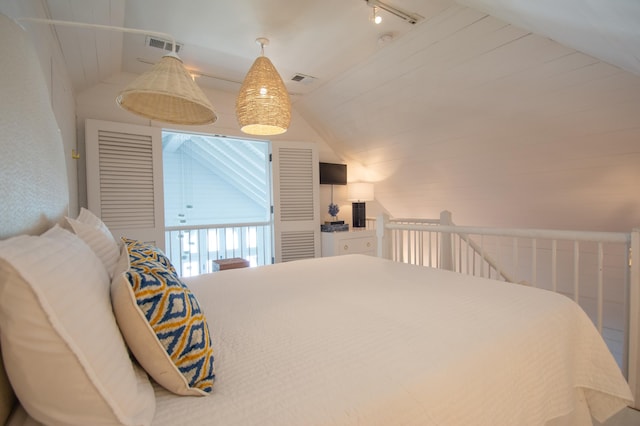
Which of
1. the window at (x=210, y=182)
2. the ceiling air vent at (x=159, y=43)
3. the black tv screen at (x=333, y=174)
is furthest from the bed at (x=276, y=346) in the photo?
the window at (x=210, y=182)

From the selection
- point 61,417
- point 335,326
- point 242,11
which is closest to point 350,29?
point 242,11

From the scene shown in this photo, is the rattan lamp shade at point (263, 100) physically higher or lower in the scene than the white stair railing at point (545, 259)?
higher

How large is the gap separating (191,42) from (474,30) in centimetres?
220

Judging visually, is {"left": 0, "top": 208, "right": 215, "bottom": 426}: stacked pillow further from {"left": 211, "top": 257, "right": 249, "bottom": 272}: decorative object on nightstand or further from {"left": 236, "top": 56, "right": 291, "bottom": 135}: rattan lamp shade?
{"left": 211, "top": 257, "right": 249, "bottom": 272}: decorative object on nightstand

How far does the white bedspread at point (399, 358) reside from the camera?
666 mm

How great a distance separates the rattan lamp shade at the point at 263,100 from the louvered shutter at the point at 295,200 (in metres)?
1.87

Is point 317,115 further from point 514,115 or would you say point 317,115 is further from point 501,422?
point 501,422

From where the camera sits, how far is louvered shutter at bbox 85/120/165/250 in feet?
8.99

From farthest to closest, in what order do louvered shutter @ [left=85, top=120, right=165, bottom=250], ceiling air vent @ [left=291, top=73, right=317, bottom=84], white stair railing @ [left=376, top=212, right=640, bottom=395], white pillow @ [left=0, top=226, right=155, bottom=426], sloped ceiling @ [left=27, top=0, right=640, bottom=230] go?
ceiling air vent @ [left=291, top=73, right=317, bottom=84]
louvered shutter @ [left=85, top=120, right=165, bottom=250]
white stair railing @ [left=376, top=212, right=640, bottom=395]
sloped ceiling @ [left=27, top=0, right=640, bottom=230]
white pillow @ [left=0, top=226, right=155, bottom=426]

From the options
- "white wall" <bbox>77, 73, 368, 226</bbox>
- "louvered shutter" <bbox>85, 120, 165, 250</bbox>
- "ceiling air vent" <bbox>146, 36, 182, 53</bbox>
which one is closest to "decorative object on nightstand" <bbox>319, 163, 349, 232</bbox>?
"white wall" <bbox>77, 73, 368, 226</bbox>

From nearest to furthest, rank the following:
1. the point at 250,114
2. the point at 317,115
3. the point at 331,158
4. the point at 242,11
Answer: the point at 250,114 → the point at 242,11 → the point at 317,115 → the point at 331,158

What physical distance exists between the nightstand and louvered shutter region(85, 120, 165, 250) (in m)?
2.00

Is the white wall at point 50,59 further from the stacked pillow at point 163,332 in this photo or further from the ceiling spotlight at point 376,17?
the ceiling spotlight at point 376,17

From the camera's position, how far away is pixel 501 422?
83 cm
